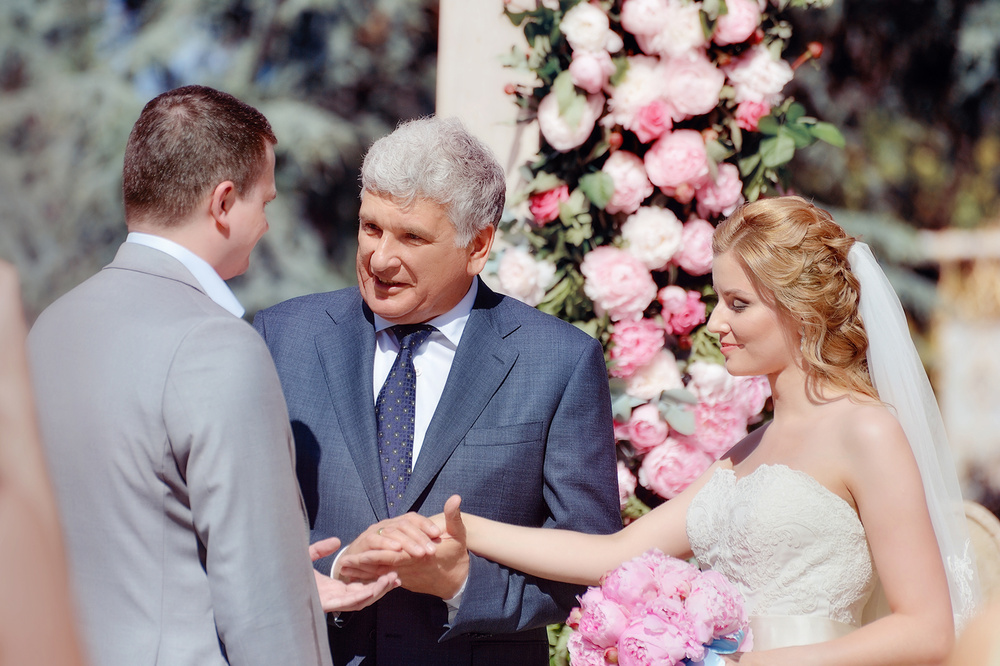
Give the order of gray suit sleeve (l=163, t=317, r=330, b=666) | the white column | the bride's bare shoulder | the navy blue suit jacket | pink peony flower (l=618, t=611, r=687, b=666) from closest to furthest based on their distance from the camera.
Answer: gray suit sleeve (l=163, t=317, r=330, b=666) < pink peony flower (l=618, t=611, r=687, b=666) < the navy blue suit jacket < the bride's bare shoulder < the white column

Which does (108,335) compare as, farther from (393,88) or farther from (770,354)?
(393,88)

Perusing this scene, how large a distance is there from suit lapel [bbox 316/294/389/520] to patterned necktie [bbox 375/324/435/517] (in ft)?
0.15

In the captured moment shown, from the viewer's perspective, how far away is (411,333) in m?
2.85

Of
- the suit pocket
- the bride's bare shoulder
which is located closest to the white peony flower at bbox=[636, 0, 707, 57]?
the bride's bare shoulder

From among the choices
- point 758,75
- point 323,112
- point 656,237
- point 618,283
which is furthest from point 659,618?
point 323,112

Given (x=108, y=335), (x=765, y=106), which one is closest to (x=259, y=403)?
(x=108, y=335)

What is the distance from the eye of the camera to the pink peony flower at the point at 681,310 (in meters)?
3.59

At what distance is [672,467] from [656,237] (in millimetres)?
857

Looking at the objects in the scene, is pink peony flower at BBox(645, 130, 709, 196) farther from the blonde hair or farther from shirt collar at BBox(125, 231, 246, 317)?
shirt collar at BBox(125, 231, 246, 317)

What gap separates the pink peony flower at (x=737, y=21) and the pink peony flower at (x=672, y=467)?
5.06ft

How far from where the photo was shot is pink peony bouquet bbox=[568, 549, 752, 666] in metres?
2.16

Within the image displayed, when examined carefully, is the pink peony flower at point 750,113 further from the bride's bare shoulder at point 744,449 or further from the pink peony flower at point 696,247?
the bride's bare shoulder at point 744,449

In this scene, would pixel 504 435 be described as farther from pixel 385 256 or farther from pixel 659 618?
pixel 659 618

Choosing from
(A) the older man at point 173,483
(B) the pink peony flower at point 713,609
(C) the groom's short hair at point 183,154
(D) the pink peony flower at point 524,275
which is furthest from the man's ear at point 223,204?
(D) the pink peony flower at point 524,275
